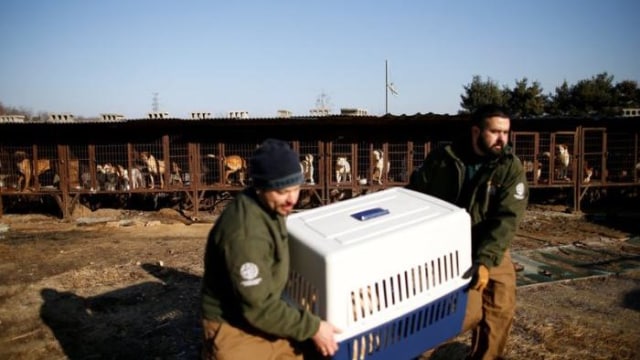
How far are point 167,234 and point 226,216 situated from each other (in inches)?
343

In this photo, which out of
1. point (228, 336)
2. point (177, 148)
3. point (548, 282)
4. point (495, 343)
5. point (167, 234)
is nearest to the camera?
point (228, 336)

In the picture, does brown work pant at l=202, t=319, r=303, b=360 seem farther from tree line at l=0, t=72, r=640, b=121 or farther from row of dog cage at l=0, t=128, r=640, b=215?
tree line at l=0, t=72, r=640, b=121

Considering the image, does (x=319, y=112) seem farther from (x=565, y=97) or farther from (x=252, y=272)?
(x=565, y=97)

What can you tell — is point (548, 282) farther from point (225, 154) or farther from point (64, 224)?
point (64, 224)

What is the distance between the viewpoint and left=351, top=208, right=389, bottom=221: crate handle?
2148 millimetres

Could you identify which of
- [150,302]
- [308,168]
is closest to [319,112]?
[308,168]

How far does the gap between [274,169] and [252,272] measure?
465 mm

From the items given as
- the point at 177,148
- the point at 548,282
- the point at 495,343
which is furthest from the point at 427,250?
the point at 177,148

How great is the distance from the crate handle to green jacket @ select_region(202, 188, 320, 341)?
419 mm

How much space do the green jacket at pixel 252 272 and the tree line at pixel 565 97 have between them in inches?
1069

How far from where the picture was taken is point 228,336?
1973mm

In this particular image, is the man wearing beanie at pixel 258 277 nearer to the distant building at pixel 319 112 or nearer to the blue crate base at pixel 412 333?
the blue crate base at pixel 412 333

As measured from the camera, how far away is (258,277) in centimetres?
179

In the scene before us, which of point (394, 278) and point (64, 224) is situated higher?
point (394, 278)
